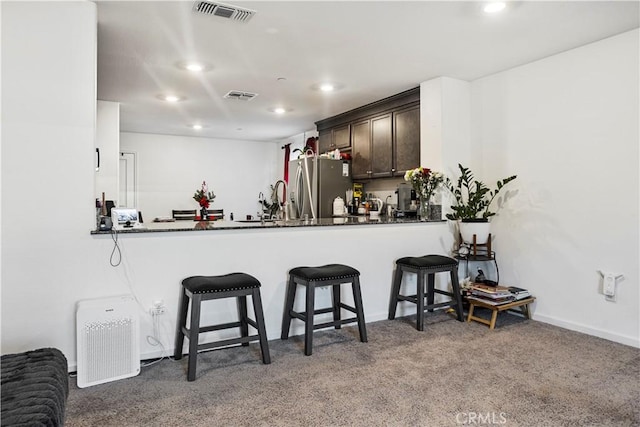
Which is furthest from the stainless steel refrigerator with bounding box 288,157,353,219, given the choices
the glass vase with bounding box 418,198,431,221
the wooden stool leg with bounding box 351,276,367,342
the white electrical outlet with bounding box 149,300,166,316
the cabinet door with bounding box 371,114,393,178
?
the white electrical outlet with bounding box 149,300,166,316

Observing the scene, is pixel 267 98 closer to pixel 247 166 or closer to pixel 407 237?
pixel 407 237

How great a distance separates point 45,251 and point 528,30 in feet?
12.1

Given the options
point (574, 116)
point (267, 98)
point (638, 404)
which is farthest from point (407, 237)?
point (267, 98)

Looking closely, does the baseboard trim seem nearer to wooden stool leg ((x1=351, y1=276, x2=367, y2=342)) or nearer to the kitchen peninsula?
the kitchen peninsula

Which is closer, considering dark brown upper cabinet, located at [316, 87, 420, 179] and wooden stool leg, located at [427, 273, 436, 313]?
wooden stool leg, located at [427, 273, 436, 313]

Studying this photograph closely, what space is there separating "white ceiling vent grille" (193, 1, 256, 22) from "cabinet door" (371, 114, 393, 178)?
101 inches

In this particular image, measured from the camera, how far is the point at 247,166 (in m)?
8.62

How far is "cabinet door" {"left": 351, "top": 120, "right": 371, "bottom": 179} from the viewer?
532cm

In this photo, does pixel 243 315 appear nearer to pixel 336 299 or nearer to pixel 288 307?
pixel 288 307

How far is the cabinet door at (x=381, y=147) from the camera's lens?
4.94 meters

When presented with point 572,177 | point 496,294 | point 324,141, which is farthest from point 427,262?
point 324,141

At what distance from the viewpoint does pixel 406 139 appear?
4664 millimetres

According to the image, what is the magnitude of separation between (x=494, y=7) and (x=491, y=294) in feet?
7.40

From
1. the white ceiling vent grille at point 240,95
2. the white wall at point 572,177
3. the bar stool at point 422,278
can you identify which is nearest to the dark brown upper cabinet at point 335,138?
the white ceiling vent grille at point 240,95
